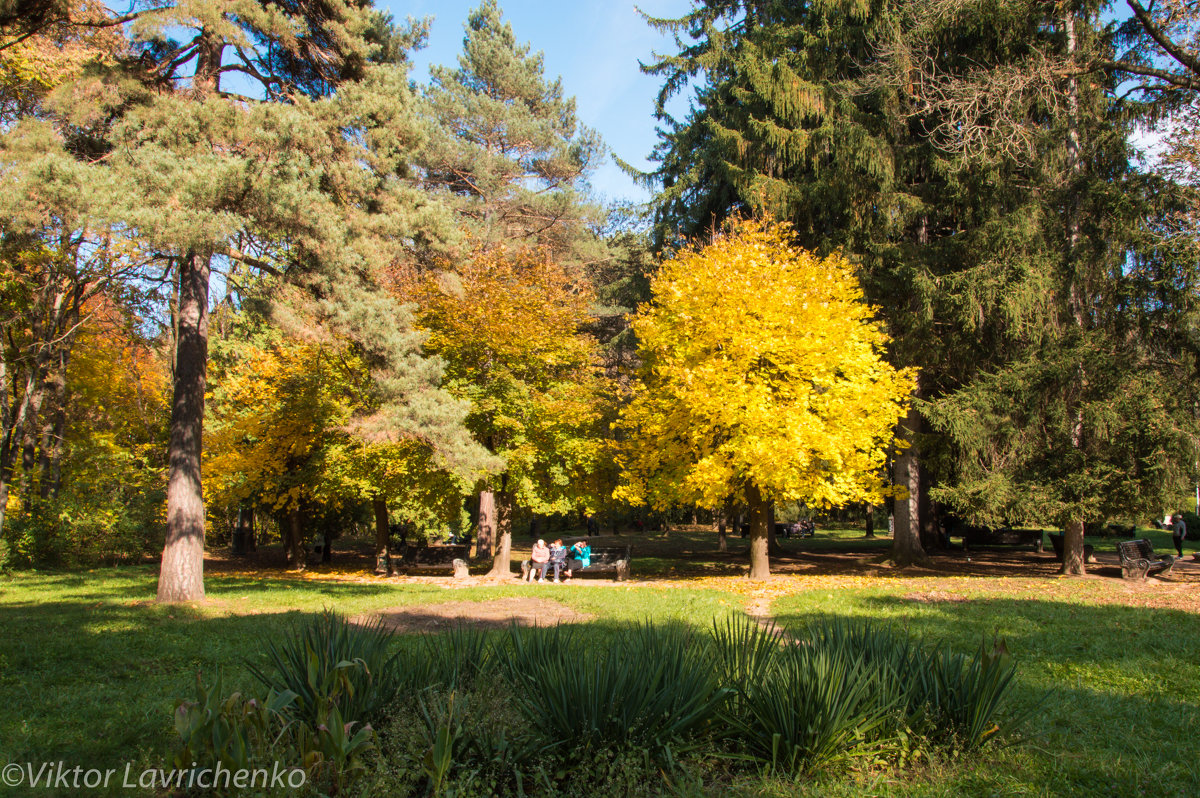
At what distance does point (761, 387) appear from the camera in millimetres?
13664

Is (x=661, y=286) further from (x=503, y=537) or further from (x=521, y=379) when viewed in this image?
(x=503, y=537)

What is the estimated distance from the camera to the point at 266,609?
10.9 meters

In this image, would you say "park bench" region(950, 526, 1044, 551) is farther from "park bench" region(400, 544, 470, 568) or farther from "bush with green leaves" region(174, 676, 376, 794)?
"bush with green leaves" region(174, 676, 376, 794)

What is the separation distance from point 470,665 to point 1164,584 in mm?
14521

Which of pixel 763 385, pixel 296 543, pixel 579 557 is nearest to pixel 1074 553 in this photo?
pixel 763 385

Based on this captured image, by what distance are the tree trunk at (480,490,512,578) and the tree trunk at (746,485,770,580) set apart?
644 centimetres

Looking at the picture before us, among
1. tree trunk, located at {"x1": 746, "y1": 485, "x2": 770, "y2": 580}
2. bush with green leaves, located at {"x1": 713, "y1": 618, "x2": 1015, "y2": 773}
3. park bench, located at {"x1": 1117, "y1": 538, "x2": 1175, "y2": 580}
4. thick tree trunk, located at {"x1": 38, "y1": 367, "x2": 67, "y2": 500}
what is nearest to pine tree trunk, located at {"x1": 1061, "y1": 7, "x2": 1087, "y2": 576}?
park bench, located at {"x1": 1117, "y1": 538, "x2": 1175, "y2": 580}

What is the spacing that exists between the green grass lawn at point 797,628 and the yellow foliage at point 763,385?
7.61 feet

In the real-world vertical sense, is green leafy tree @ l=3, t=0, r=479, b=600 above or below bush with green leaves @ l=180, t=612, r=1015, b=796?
above

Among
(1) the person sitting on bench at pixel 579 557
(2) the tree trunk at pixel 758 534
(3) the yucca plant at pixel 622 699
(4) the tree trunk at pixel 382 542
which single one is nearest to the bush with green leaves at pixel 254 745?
(3) the yucca plant at pixel 622 699

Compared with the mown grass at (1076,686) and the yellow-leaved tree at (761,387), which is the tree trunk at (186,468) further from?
the mown grass at (1076,686)

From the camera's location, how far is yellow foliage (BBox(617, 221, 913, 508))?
43.8ft

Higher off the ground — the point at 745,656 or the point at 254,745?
the point at 745,656

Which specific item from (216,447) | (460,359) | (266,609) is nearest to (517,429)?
(460,359)
